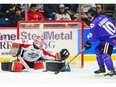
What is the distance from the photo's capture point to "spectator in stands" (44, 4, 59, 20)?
11.2 meters

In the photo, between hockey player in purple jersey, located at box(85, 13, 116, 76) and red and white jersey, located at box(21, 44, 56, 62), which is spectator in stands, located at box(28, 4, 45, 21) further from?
hockey player in purple jersey, located at box(85, 13, 116, 76)

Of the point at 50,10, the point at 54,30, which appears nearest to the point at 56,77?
the point at 54,30

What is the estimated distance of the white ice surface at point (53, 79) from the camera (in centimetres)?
686

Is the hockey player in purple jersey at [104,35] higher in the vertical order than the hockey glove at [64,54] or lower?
higher

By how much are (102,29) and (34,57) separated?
1537 millimetres

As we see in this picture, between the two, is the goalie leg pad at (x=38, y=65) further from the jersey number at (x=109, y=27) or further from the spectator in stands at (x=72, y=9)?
the spectator in stands at (x=72, y=9)

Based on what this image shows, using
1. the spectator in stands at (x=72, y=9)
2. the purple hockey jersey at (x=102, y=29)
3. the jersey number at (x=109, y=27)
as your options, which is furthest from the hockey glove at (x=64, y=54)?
the spectator in stands at (x=72, y=9)

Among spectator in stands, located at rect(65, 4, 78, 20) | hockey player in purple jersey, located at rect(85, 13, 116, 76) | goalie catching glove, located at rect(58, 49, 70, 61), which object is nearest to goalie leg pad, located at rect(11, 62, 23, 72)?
goalie catching glove, located at rect(58, 49, 70, 61)

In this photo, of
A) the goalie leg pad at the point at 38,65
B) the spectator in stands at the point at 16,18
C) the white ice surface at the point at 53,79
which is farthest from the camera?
the spectator in stands at the point at 16,18

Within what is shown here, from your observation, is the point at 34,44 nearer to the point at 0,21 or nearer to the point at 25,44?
the point at 25,44

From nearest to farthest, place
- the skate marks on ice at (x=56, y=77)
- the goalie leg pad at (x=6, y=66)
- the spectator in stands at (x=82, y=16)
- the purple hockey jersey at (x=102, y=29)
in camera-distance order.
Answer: the skate marks on ice at (x=56, y=77)
the purple hockey jersey at (x=102, y=29)
the goalie leg pad at (x=6, y=66)
the spectator in stands at (x=82, y=16)

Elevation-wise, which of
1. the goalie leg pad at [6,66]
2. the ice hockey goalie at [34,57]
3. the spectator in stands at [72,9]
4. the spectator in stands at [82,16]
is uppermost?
the spectator in stands at [72,9]

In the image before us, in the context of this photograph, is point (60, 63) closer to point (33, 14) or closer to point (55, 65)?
point (55, 65)

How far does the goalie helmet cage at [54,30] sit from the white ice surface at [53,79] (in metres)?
0.96
